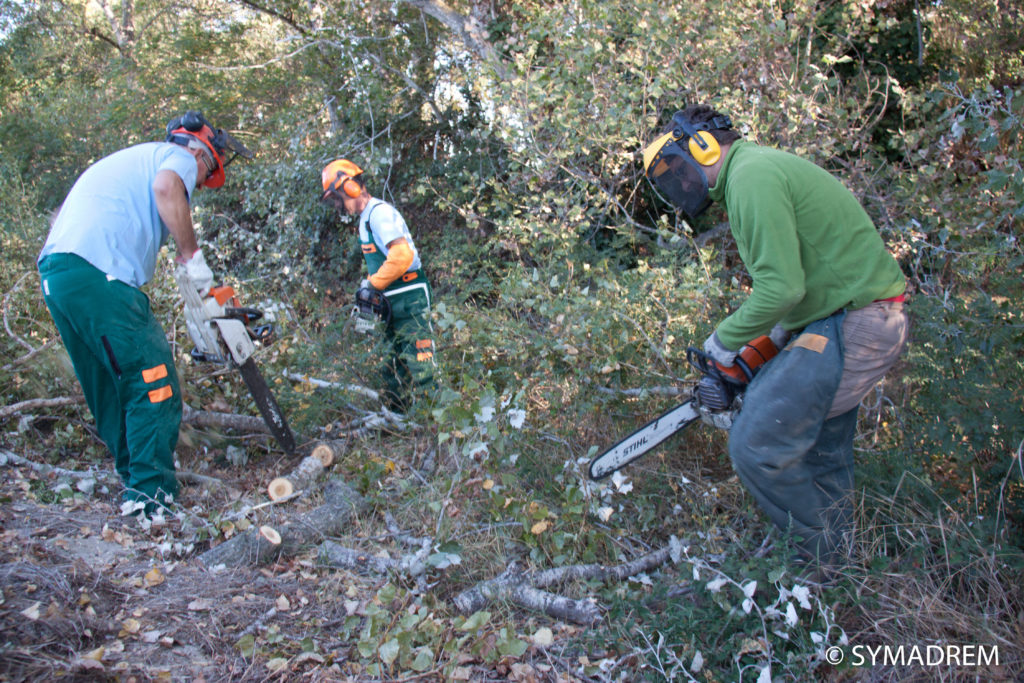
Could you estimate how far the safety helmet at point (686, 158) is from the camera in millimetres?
2605

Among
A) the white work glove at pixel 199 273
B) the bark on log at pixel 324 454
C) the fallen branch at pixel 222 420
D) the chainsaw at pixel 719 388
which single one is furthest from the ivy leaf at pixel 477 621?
the fallen branch at pixel 222 420

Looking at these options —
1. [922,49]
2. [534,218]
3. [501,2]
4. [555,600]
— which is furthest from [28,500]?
[922,49]

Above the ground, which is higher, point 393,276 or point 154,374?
point 154,374

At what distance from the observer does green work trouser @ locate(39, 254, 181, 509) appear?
3.51 metres

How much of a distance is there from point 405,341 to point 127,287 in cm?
201

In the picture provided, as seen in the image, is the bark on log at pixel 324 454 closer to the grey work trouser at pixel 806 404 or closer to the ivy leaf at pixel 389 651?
the ivy leaf at pixel 389 651

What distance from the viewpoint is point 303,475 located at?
411 centimetres

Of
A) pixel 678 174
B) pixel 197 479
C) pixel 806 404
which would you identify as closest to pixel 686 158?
pixel 678 174

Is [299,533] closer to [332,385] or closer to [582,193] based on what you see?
[332,385]

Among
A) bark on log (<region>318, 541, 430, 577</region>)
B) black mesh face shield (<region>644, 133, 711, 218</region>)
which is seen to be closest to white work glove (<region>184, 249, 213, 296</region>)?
bark on log (<region>318, 541, 430, 577</region>)

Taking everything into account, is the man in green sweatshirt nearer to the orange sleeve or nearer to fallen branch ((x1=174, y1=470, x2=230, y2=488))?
the orange sleeve

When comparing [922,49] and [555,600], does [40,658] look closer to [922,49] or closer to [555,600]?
[555,600]

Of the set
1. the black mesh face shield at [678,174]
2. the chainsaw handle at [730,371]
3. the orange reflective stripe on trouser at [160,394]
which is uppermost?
the black mesh face shield at [678,174]

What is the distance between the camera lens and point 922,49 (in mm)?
6652
